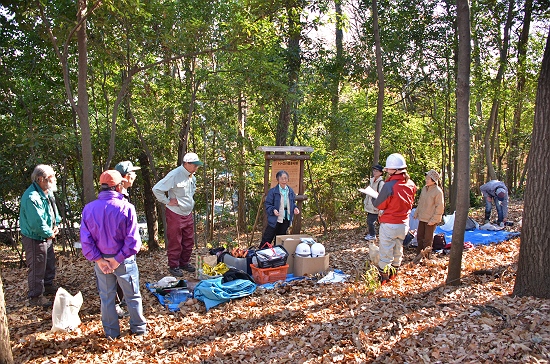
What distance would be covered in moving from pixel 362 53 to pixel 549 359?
35.2 ft

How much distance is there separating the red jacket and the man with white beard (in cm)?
455

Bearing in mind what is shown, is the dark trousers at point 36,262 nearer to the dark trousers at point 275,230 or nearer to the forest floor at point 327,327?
the forest floor at point 327,327

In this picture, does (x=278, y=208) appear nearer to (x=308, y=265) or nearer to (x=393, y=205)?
(x=308, y=265)

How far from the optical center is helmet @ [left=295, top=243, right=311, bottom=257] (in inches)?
270

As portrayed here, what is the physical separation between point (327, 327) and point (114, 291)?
2.39 meters

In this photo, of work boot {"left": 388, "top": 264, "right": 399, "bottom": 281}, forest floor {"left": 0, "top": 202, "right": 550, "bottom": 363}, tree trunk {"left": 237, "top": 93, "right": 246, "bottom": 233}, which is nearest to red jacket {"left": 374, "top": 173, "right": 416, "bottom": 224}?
work boot {"left": 388, "top": 264, "right": 399, "bottom": 281}

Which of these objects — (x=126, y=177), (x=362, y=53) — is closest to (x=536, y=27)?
(x=362, y=53)

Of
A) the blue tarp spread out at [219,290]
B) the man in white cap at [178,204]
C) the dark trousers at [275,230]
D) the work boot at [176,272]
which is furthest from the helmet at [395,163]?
the work boot at [176,272]

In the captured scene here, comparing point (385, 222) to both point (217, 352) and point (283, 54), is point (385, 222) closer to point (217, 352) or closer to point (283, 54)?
point (217, 352)

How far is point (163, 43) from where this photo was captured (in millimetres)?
8578

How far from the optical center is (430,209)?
24.8 ft

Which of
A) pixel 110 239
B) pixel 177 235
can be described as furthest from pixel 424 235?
pixel 110 239

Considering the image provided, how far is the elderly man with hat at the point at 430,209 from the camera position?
24.6 ft

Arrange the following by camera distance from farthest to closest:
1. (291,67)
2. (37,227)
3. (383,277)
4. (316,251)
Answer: (291,67) → (316,251) → (383,277) → (37,227)
